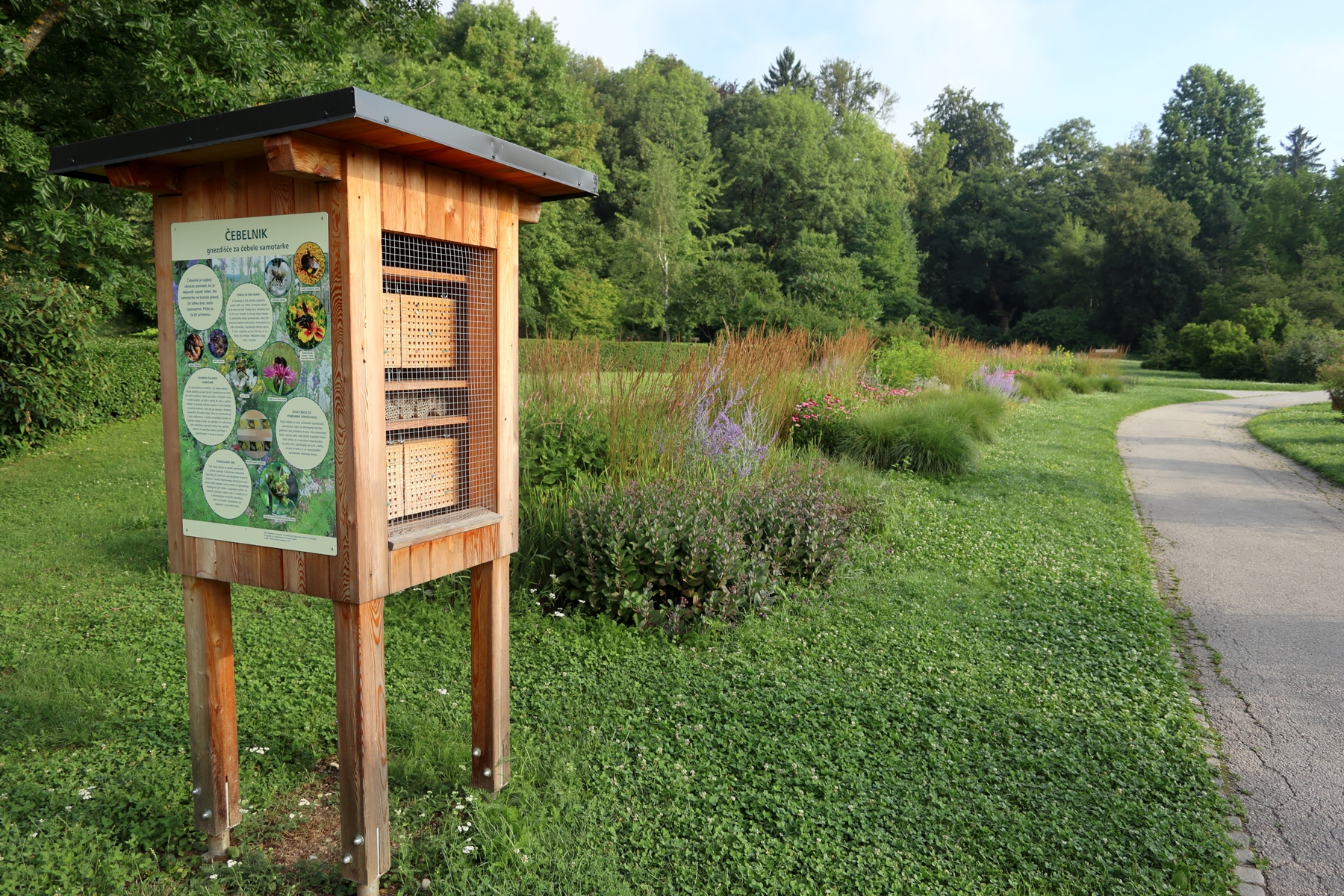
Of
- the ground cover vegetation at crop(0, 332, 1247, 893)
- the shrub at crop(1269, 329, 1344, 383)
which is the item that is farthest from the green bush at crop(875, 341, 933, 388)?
the shrub at crop(1269, 329, 1344, 383)

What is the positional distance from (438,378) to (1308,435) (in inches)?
632

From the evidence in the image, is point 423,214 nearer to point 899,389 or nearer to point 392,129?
point 392,129

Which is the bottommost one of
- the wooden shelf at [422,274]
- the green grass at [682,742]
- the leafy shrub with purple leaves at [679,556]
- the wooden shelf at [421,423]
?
the green grass at [682,742]

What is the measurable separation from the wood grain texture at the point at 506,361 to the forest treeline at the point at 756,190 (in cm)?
489

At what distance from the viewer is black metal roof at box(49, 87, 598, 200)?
81.9 inches

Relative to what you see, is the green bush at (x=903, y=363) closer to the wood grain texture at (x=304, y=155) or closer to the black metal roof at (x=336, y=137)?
the black metal roof at (x=336, y=137)

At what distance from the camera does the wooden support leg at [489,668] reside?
3.09 meters

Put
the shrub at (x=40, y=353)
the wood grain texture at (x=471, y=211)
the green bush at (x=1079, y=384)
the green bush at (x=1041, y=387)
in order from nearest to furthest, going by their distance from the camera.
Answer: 1. the wood grain texture at (x=471, y=211)
2. the shrub at (x=40, y=353)
3. the green bush at (x=1041, y=387)
4. the green bush at (x=1079, y=384)

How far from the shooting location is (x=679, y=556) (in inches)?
199

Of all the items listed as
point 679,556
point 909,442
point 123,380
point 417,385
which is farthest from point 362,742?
point 123,380

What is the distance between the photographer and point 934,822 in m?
3.02

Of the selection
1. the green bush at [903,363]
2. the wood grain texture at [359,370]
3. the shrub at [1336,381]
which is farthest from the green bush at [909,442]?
the shrub at [1336,381]

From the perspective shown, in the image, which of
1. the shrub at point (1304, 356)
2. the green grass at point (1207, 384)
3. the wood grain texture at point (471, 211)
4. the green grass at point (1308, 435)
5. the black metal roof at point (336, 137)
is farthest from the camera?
the shrub at point (1304, 356)

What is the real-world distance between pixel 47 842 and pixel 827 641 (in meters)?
3.51
